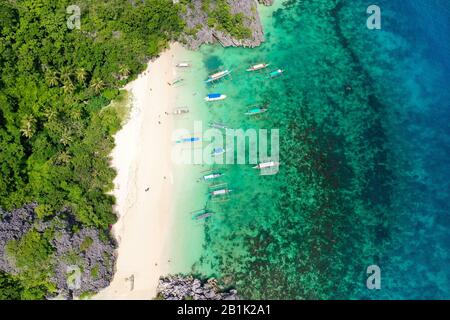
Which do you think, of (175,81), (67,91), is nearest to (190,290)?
(175,81)

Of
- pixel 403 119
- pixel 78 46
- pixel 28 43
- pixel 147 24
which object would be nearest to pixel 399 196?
pixel 403 119

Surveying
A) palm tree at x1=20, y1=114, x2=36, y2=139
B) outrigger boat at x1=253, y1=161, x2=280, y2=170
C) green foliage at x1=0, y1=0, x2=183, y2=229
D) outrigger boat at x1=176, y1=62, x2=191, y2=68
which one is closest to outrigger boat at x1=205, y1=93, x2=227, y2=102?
outrigger boat at x1=176, y1=62, x2=191, y2=68

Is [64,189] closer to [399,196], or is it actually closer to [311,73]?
[311,73]

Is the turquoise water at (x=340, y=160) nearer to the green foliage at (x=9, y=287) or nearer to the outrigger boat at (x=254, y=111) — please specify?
the outrigger boat at (x=254, y=111)

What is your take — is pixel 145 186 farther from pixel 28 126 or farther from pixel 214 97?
pixel 28 126

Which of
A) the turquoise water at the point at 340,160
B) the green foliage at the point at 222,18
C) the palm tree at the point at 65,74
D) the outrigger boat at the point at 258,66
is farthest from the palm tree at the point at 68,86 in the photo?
the outrigger boat at the point at 258,66

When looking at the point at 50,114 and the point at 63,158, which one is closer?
the point at 63,158
